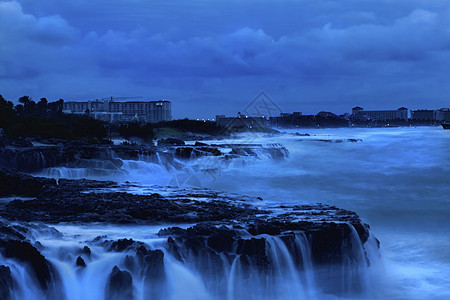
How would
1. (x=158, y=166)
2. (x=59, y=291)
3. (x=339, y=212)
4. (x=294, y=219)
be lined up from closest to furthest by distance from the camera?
(x=59, y=291) → (x=294, y=219) → (x=339, y=212) → (x=158, y=166)

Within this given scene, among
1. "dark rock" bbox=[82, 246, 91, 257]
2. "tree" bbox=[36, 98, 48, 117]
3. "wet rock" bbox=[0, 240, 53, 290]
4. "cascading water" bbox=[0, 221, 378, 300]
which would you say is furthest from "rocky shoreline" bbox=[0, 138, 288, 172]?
"tree" bbox=[36, 98, 48, 117]

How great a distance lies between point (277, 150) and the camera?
37.0 metres

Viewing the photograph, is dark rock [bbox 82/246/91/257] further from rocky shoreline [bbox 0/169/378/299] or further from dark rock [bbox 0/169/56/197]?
dark rock [bbox 0/169/56/197]

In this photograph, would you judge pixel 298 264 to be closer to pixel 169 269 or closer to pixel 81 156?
pixel 169 269

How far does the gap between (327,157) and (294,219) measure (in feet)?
96.9

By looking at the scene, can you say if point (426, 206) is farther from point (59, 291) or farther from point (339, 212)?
point (59, 291)

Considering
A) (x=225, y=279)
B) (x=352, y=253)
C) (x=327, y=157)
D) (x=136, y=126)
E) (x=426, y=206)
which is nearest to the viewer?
(x=225, y=279)

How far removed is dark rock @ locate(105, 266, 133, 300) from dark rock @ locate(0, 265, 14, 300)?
136 centimetres

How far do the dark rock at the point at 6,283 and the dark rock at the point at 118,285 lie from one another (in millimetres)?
1360

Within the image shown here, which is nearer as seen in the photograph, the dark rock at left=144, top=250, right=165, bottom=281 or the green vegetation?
the dark rock at left=144, top=250, right=165, bottom=281

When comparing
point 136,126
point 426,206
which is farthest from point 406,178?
point 136,126

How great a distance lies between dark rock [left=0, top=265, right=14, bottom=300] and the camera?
682 cm

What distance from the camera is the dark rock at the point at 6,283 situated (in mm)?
6824

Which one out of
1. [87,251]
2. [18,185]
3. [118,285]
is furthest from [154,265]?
[18,185]
